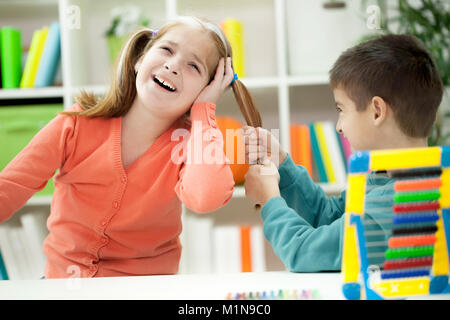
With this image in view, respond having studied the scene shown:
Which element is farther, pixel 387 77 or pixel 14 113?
pixel 14 113

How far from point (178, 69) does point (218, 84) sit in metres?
0.07

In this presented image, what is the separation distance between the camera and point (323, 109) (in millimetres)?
1375

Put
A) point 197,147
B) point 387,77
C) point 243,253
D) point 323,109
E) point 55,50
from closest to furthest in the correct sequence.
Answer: point 387,77 → point 197,147 → point 243,253 → point 323,109 → point 55,50

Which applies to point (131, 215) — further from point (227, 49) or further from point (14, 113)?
point (14, 113)

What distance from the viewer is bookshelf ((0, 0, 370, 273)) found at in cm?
133

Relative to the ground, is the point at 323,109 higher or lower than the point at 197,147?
higher

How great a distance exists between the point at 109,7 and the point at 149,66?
730mm

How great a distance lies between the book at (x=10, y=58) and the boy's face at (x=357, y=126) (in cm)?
125

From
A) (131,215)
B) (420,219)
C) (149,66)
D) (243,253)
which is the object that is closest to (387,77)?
(420,219)

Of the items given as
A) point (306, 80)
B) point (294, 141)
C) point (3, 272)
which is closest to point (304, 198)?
point (294, 141)

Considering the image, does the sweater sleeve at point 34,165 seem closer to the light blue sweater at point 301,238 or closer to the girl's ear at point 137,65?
the girl's ear at point 137,65

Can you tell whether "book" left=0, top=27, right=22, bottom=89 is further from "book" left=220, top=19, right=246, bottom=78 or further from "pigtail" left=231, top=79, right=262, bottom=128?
"pigtail" left=231, top=79, right=262, bottom=128

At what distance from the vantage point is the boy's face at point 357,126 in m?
0.63

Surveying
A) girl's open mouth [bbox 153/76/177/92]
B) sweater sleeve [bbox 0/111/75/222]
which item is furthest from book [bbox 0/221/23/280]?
girl's open mouth [bbox 153/76/177/92]
